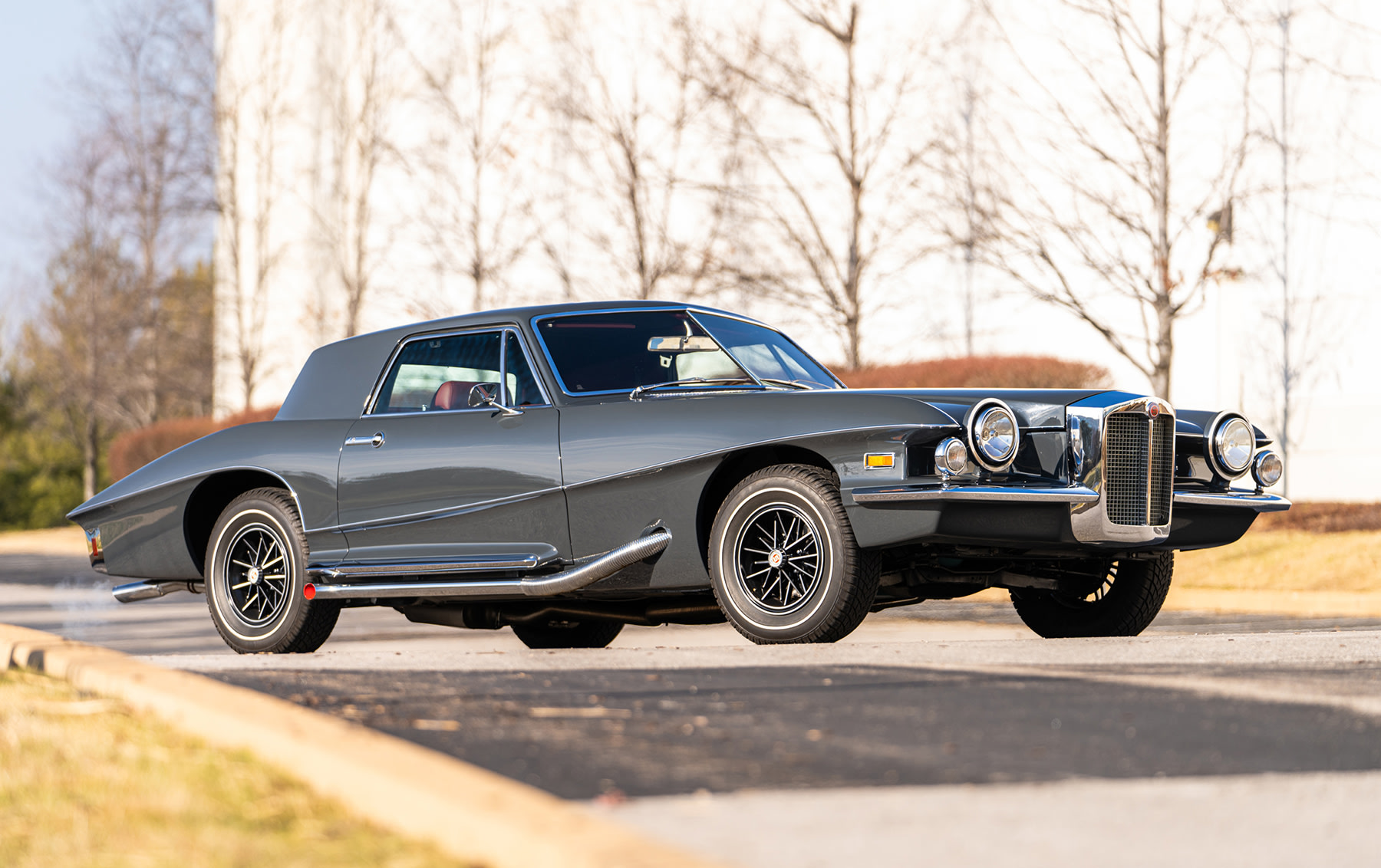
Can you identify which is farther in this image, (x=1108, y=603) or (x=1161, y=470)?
(x=1108, y=603)

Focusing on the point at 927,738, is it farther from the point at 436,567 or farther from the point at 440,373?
the point at 440,373

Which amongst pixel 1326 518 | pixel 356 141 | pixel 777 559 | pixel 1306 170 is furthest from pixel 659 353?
pixel 356 141

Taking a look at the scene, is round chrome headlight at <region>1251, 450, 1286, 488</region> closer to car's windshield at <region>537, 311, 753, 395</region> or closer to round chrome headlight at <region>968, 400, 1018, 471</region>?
round chrome headlight at <region>968, 400, 1018, 471</region>

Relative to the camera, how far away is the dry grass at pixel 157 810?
8.64 ft

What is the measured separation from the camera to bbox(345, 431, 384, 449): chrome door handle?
23.4ft

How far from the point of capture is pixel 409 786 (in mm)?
2811

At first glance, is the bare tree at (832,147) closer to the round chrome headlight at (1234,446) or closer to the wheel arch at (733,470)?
the round chrome headlight at (1234,446)

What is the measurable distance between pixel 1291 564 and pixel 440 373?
8603 millimetres

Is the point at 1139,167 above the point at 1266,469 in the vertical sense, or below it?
above

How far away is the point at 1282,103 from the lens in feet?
47.8

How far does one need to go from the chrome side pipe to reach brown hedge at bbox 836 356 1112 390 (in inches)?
322

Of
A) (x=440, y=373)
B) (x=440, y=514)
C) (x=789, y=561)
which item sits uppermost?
(x=440, y=373)

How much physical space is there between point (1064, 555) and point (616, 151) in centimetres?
1596

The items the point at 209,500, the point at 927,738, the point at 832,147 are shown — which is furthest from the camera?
the point at 832,147
